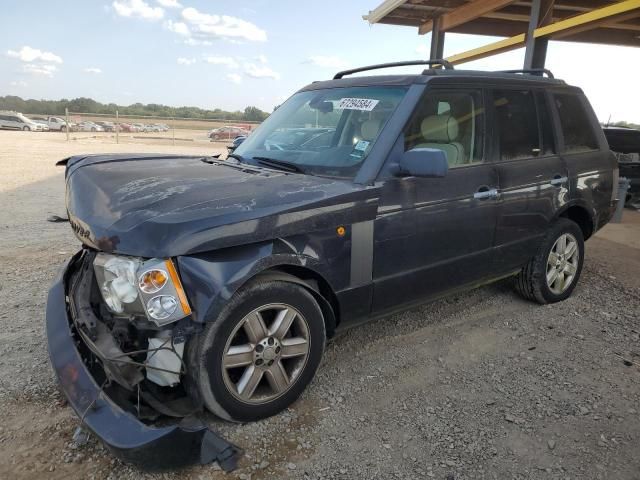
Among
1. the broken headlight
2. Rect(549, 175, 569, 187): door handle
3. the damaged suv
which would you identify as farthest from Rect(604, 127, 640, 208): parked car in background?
the broken headlight

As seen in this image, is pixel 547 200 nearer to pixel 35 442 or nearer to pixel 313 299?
pixel 313 299

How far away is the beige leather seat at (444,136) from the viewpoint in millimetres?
3299

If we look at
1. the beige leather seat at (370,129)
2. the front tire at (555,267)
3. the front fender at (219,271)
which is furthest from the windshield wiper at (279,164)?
the front tire at (555,267)

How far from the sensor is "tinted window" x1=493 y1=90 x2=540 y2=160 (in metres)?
3.74

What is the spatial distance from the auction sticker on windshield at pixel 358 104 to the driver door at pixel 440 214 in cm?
35

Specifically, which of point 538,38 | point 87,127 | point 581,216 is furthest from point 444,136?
point 87,127

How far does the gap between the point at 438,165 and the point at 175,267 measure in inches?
62.9

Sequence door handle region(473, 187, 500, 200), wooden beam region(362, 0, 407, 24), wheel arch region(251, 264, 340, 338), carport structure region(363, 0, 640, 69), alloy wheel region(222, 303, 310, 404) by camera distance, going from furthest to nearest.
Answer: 1. wooden beam region(362, 0, 407, 24)
2. carport structure region(363, 0, 640, 69)
3. door handle region(473, 187, 500, 200)
4. wheel arch region(251, 264, 340, 338)
5. alloy wheel region(222, 303, 310, 404)

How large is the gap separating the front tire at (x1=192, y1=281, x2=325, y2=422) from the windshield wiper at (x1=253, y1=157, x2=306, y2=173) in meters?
0.91

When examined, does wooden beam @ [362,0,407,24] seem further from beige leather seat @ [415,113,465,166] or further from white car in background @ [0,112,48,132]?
white car in background @ [0,112,48,132]

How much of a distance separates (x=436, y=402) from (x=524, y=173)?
6.52 ft

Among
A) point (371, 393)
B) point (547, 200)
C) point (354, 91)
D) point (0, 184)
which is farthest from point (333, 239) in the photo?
point (0, 184)

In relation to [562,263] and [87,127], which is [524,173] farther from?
[87,127]

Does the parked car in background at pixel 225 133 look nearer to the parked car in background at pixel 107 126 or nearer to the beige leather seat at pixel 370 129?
the parked car in background at pixel 107 126
